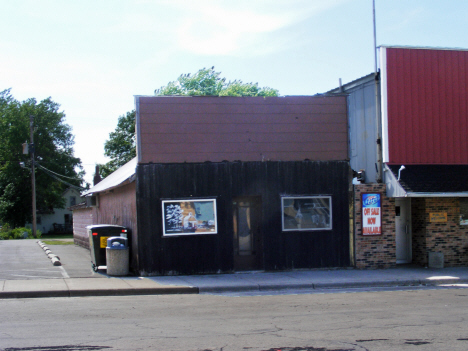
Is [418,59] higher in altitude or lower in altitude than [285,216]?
higher

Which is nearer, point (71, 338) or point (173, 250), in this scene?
point (71, 338)

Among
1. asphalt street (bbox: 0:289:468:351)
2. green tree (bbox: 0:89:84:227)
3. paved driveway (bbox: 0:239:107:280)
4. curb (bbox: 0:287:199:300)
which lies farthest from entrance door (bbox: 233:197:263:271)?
green tree (bbox: 0:89:84:227)

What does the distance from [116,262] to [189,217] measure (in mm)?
2389

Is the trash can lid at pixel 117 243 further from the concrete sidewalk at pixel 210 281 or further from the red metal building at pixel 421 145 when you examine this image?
the red metal building at pixel 421 145

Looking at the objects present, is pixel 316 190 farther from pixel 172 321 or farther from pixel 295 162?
pixel 172 321

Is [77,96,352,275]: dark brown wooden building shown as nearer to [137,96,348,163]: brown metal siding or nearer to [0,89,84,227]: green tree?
[137,96,348,163]: brown metal siding

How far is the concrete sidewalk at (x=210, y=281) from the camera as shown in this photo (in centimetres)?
1222

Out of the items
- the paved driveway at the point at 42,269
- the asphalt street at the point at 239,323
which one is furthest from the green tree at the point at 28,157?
the asphalt street at the point at 239,323

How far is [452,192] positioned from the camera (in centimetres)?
1505

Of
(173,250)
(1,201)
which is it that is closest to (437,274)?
(173,250)

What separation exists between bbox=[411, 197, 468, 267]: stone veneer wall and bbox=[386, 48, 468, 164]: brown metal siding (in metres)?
1.35

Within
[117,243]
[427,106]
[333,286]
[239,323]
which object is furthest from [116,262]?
[427,106]

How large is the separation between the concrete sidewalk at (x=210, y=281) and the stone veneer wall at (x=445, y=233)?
1.64ft

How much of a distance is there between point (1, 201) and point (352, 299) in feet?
182
